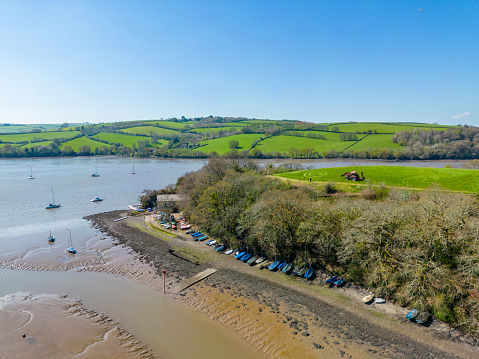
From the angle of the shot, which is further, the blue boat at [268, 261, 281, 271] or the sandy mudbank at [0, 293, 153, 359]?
the blue boat at [268, 261, 281, 271]

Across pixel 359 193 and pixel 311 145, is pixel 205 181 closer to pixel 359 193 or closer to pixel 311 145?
pixel 359 193

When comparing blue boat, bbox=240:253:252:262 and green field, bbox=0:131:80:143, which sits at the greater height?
green field, bbox=0:131:80:143

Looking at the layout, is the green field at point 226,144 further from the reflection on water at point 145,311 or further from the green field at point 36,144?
the reflection on water at point 145,311

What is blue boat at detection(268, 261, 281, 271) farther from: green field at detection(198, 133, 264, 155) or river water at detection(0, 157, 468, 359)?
green field at detection(198, 133, 264, 155)

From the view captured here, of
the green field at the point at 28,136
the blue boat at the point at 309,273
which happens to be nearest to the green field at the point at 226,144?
the blue boat at the point at 309,273

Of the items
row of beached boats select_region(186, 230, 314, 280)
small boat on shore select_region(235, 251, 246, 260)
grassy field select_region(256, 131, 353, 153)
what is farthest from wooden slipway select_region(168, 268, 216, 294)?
grassy field select_region(256, 131, 353, 153)
